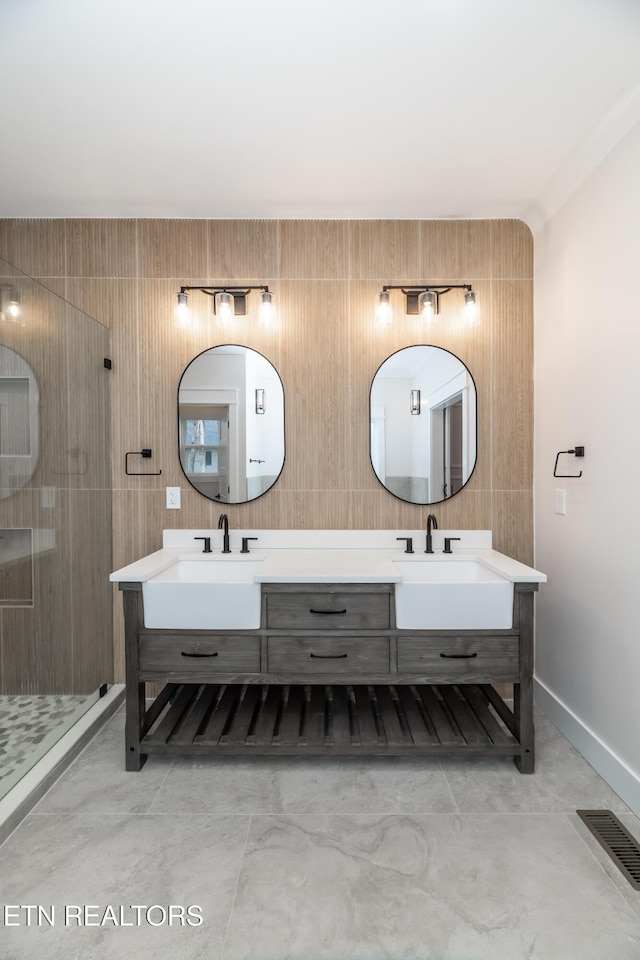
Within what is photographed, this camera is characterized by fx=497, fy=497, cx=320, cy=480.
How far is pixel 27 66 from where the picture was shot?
1615 millimetres

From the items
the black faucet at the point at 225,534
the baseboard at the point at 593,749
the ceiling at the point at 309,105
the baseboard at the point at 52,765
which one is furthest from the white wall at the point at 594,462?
the baseboard at the point at 52,765

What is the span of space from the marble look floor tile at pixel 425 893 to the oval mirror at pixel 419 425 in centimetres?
144

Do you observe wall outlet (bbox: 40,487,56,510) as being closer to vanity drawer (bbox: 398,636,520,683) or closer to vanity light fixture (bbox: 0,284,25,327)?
vanity light fixture (bbox: 0,284,25,327)

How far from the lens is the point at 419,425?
2576 millimetres

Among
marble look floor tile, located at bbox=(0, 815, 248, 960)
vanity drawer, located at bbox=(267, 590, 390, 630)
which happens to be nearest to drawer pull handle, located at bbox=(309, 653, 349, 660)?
vanity drawer, located at bbox=(267, 590, 390, 630)

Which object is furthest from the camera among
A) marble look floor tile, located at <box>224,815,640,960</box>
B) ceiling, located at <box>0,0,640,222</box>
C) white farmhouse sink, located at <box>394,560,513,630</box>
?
white farmhouse sink, located at <box>394,560,513,630</box>

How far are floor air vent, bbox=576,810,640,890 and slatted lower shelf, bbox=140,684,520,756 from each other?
32 cm

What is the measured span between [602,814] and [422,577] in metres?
1.09

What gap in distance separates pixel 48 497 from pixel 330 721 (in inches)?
60.9

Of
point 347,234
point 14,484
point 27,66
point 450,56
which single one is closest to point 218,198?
point 347,234

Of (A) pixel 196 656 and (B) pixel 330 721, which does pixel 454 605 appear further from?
(A) pixel 196 656

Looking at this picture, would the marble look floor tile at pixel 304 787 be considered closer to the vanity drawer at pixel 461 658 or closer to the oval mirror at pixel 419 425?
the vanity drawer at pixel 461 658

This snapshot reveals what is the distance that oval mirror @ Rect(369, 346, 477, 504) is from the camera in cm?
257

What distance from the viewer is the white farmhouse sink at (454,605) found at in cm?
193
